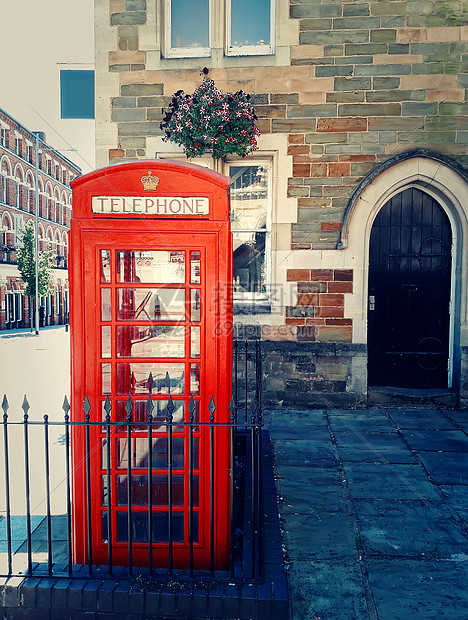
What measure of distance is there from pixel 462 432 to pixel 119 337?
200 inches

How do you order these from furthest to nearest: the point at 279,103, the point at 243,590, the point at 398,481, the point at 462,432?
the point at 279,103
the point at 462,432
the point at 398,481
the point at 243,590

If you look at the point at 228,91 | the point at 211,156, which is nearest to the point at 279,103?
the point at 228,91

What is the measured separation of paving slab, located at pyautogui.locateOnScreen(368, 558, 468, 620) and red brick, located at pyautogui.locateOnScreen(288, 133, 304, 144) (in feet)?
19.2

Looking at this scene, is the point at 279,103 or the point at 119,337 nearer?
the point at 119,337

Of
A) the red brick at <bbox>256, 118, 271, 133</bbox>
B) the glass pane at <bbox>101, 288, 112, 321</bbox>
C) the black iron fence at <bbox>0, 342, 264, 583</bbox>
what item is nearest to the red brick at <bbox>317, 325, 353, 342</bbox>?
the red brick at <bbox>256, 118, 271, 133</bbox>

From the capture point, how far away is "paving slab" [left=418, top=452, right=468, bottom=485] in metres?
4.72

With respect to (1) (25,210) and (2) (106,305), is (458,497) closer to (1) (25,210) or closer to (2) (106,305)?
(2) (106,305)

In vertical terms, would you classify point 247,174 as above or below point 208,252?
above

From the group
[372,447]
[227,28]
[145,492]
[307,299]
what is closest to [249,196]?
[307,299]

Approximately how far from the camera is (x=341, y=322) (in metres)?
7.30

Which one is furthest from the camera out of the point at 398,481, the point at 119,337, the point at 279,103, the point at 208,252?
the point at 279,103

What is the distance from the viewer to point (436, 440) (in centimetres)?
587

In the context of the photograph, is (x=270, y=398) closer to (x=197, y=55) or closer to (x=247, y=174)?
(x=247, y=174)

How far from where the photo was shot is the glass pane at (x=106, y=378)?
3.11m
